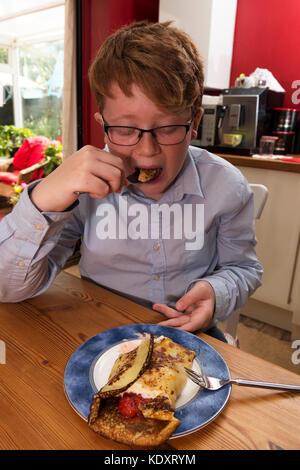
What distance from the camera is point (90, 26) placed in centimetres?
318

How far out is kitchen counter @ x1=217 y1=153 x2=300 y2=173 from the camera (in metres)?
2.03

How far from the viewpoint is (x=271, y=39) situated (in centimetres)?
276

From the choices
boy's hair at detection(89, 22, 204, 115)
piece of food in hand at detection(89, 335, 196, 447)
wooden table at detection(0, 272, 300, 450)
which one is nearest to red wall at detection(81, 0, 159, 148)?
boy's hair at detection(89, 22, 204, 115)

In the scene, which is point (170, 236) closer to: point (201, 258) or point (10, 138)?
point (201, 258)

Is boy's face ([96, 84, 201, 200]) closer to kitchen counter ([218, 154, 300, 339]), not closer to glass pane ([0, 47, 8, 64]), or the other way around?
kitchen counter ([218, 154, 300, 339])

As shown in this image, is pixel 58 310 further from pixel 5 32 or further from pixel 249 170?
pixel 5 32

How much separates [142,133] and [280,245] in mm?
1675

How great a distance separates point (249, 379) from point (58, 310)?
1.39ft

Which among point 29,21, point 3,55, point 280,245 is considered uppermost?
point 29,21

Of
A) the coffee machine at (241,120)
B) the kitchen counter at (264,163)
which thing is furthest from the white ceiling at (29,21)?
the kitchen counter at (264,163)

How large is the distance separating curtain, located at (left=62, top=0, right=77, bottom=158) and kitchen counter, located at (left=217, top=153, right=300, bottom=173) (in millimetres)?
1765

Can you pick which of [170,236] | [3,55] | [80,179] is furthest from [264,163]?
[3,55]

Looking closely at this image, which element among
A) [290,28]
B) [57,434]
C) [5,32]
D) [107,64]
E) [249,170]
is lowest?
[57,434]

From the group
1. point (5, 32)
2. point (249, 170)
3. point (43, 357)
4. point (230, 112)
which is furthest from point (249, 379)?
point (5, 32)
